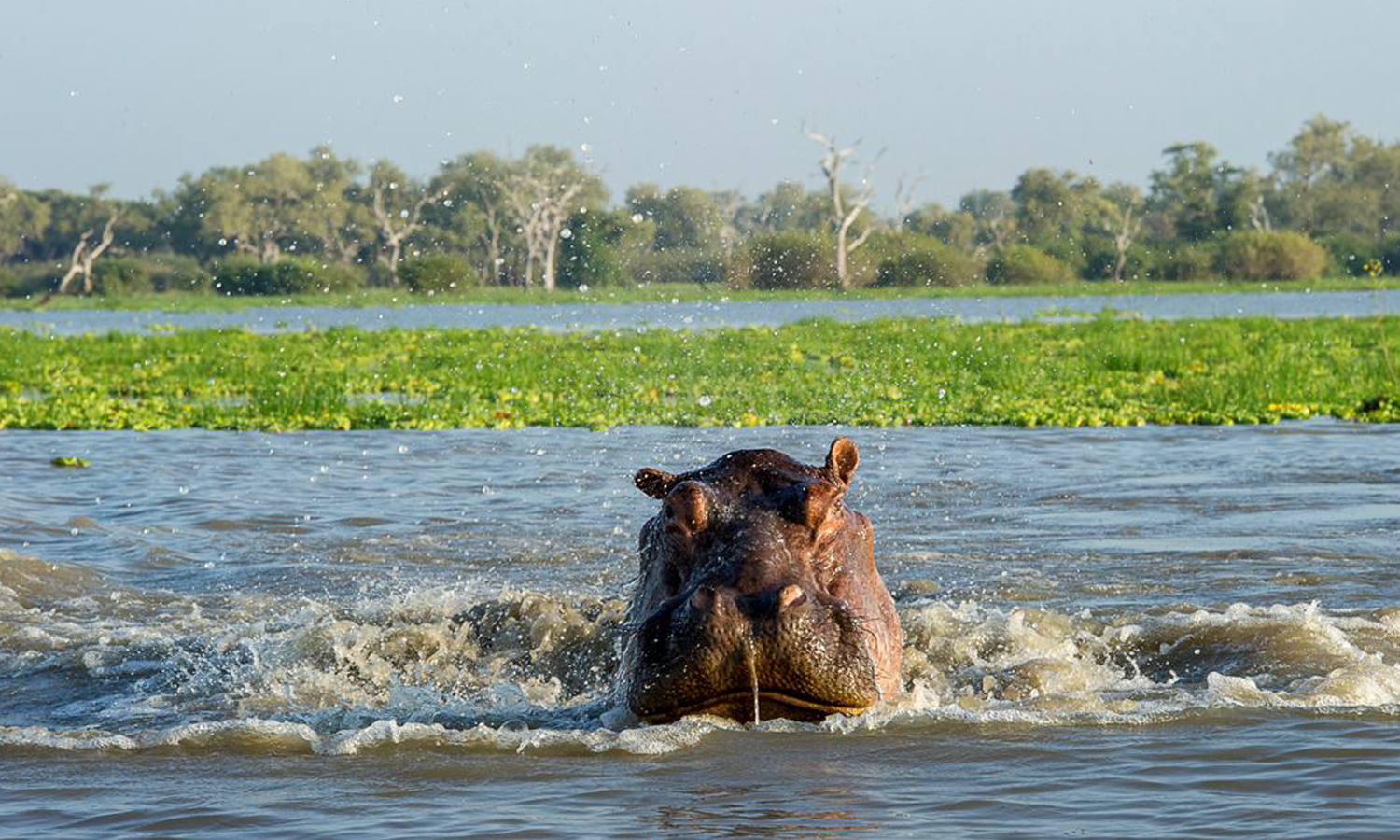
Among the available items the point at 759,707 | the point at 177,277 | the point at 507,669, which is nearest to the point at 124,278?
the point at 177,277

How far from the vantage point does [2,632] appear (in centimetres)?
781

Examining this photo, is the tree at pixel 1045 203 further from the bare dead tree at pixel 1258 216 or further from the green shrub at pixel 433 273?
the green shrub at pixel 433 273

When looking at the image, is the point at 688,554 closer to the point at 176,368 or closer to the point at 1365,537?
the point at 1365,537

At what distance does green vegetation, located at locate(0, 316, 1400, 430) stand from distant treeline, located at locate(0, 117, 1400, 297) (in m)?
28.9

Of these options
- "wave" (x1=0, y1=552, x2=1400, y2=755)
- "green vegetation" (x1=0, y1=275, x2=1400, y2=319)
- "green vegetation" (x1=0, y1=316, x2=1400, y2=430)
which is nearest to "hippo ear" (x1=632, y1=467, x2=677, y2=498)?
"wave" (x1=0, y1=552, x2=1400, y2=755)

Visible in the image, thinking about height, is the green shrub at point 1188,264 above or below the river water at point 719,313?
above

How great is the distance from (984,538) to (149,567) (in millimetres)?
4433

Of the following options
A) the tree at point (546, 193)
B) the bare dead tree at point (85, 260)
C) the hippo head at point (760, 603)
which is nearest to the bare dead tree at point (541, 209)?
the tree at point (546, 193)

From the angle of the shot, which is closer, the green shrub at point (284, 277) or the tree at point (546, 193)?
the tree at point (546, 193)

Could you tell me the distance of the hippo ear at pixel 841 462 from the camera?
5.80m

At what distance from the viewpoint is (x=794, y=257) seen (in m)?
69.1

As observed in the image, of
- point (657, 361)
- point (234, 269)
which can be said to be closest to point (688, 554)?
point (657, 361)

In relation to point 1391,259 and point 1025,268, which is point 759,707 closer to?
point 1025,268

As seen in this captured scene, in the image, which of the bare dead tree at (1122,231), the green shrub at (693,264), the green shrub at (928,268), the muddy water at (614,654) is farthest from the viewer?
the bare dead tree at (1122,231)
